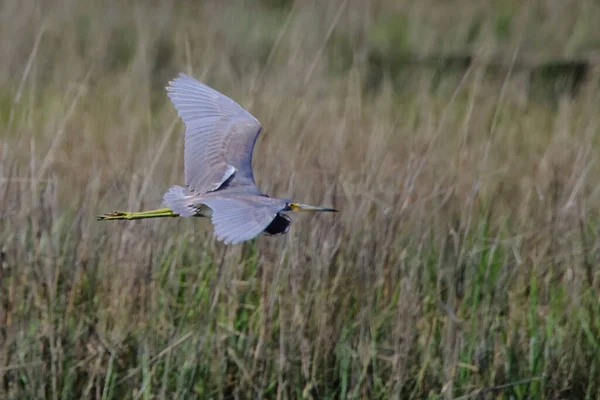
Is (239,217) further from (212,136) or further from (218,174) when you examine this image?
(212,136)

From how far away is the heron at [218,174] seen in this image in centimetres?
215

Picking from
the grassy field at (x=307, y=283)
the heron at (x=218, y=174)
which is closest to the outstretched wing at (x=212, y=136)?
the heron at (x=218, y=174)

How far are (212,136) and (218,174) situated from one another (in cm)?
16

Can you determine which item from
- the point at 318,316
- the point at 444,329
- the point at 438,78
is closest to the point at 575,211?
the point at 444,329

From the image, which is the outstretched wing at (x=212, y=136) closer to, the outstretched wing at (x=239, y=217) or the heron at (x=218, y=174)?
the heron at (x=218, y=174)

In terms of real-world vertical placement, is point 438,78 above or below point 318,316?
above

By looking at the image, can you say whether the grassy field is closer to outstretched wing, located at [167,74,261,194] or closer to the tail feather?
outstretched wing, located at [167,74,261,194]

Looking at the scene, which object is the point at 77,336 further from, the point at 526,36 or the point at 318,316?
the point at 526,36

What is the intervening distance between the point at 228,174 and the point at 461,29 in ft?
15.0

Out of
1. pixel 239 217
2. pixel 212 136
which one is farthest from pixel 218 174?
pixel 239 217

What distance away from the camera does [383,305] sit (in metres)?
3.01

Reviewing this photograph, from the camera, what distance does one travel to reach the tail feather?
227 centimetres

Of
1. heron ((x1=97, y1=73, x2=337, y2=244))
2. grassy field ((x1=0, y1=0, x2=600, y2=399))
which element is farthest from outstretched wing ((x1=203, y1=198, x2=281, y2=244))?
grassy field ((x1=0, y1=0, x2=600, y2=399))

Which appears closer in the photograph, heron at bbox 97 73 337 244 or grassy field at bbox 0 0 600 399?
heron at bbox 97 73 337 244
